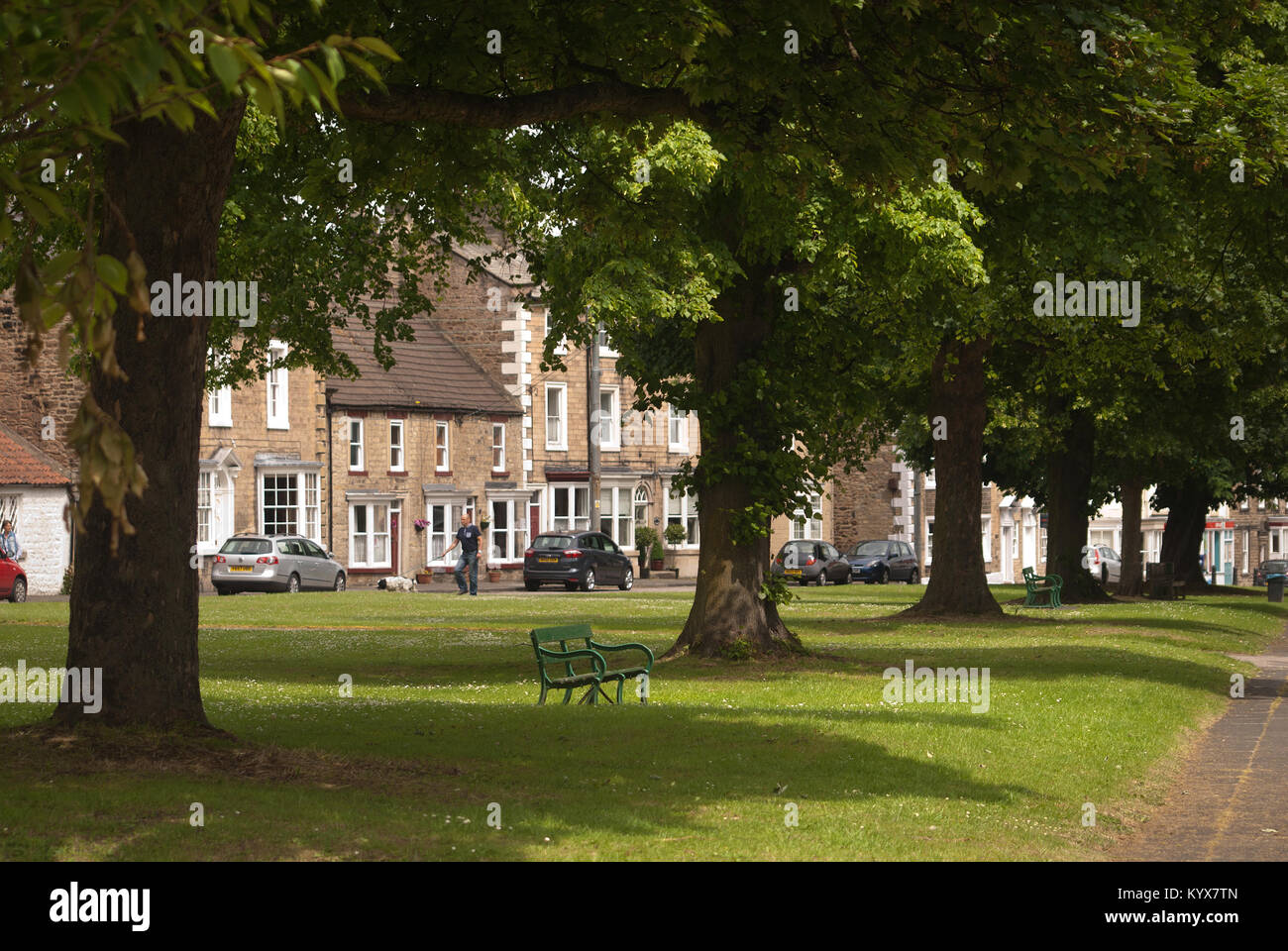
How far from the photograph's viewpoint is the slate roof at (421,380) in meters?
53.9

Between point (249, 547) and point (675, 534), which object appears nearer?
point (249, 547)

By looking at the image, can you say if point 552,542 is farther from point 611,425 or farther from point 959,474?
point 959,474

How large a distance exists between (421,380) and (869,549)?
21634 millimetres

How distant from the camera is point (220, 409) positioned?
1917 inches

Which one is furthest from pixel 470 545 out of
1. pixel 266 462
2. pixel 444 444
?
pixel 444 444

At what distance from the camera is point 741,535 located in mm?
21078

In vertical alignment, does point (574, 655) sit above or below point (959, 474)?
below

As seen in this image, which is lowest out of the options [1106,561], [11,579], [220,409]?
[1106,561]

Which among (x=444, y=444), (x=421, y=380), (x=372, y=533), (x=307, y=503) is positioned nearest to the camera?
(x=307, y=503)

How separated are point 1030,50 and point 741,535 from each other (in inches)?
401

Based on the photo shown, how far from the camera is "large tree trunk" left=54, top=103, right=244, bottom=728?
1101 centimetres

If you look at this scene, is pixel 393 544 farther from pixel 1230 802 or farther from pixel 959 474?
pixel 1230 802

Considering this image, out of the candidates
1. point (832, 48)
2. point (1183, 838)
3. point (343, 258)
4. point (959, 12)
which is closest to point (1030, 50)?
point (959, 12)

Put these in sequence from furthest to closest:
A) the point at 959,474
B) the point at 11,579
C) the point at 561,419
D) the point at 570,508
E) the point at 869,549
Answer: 1. the point at 869,549
2. the point at 570,508
3. the point at 561,419
4. the point at 11,579
5. the point at 959,474
